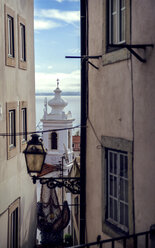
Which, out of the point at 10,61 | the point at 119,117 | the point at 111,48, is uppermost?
the point at 10,61

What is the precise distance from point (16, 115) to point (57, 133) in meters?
23.5

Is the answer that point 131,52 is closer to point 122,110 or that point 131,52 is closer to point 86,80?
point 122,110

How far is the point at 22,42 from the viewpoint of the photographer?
13031 mm

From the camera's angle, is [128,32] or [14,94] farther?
[14,94]

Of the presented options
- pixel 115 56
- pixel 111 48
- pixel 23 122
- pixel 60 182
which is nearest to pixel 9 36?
pixel 23 122

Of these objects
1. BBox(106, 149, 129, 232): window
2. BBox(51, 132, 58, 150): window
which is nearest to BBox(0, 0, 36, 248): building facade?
BBox(106, 149, 129, 232): window

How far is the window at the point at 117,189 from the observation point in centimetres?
652

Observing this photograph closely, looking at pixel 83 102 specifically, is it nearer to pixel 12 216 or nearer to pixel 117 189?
pixel 117 189

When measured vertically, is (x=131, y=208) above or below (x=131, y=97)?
below

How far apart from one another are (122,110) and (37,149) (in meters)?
2.20

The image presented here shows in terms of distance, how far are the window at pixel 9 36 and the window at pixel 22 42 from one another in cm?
79

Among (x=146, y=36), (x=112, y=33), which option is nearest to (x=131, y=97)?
(x=146, y=36)

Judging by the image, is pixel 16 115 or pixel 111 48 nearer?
pixel 111 48

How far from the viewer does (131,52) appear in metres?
5.66
